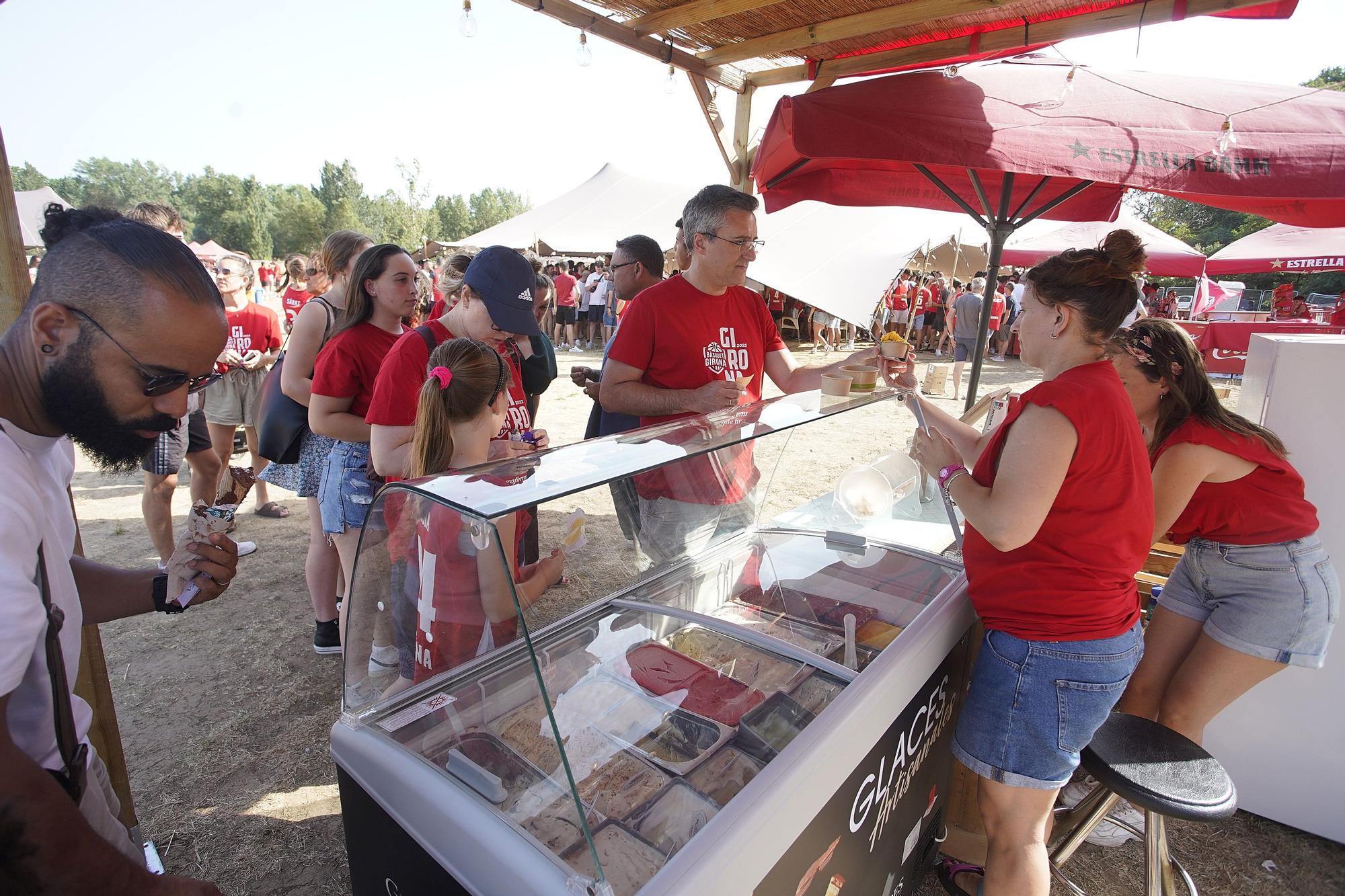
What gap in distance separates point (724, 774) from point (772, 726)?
17 centimetres

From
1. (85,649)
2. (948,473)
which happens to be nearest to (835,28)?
(948,473)

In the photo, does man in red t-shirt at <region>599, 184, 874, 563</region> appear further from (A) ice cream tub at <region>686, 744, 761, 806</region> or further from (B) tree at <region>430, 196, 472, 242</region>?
(B) tree at <region>430, 196, 472, 242</region>

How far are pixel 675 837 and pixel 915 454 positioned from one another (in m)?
1.41

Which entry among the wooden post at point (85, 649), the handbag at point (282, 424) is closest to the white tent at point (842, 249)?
the handbag at point (282, 424)

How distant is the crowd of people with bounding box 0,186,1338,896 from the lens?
1.03 metres

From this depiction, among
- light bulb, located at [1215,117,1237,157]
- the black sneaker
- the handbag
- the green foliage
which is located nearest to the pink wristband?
light bulb, located at [1215,117,1237,157]

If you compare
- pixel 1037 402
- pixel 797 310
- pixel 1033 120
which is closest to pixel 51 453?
pixel 1037 402

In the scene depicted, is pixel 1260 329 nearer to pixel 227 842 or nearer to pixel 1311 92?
pixel 1311 92

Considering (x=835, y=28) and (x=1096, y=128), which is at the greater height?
(x=835, y=28)

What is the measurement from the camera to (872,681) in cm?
144

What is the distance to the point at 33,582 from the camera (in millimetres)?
952

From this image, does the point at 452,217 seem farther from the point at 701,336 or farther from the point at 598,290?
the point at 701,336

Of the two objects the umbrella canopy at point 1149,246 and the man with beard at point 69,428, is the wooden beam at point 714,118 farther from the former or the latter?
the umbrella canopy at point 1149,246

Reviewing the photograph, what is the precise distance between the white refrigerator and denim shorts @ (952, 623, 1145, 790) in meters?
1.39
